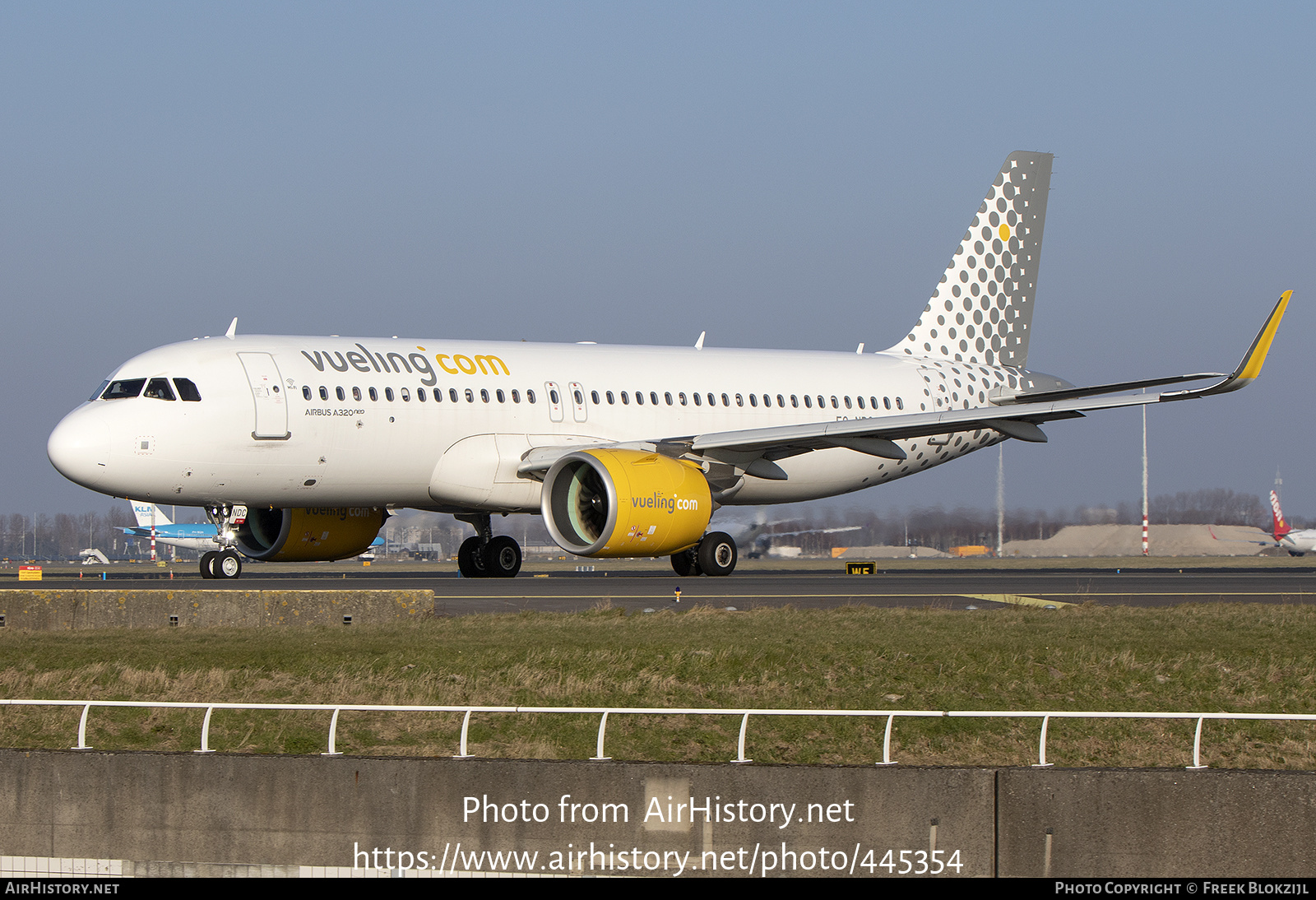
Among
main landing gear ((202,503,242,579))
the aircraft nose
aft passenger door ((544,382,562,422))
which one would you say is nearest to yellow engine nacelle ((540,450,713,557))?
aft passenger door ((544,382,562,422))

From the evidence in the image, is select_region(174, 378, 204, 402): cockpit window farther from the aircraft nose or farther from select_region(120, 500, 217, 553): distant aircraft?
select_region(120, 500, 217, 553): distant aircraft

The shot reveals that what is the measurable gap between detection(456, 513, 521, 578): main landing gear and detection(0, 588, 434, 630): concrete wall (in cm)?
1098

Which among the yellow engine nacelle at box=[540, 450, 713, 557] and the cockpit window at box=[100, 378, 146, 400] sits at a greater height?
the cockpit window at box=[100, 378, 146, 400]

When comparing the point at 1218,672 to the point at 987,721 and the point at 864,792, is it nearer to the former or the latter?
the point at 987,721

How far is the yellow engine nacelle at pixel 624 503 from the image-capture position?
26.4 metres

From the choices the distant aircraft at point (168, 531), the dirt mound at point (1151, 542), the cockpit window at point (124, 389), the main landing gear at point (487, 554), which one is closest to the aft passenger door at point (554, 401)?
the main landing gear at point (487, 554)

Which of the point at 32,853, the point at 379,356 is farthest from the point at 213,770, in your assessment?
the point at 379,356

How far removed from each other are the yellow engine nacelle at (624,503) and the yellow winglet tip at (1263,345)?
32.6ft

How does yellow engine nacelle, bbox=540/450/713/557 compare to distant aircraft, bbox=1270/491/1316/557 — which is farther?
distant aircraft, bbox=1270/491/1316/557

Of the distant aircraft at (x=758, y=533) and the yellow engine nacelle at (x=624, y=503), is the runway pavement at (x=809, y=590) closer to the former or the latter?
the yellow engine nacelle at (x=624, y=503)

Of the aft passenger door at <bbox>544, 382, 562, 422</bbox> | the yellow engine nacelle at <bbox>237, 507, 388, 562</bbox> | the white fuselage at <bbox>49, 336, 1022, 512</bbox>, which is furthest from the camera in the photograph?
the yellow engine nacelle at <bbox>237, 507, 388, 562</bbox>

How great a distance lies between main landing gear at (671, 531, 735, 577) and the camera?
3073 cm

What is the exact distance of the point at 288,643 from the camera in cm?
1800

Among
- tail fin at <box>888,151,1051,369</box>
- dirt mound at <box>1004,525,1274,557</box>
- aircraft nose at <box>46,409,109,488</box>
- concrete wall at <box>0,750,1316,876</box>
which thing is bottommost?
dirt mound at <box>1004,525,1274,557</box>
